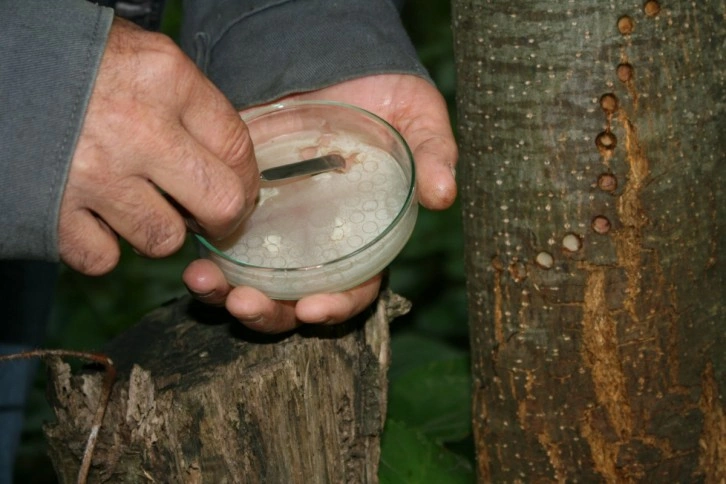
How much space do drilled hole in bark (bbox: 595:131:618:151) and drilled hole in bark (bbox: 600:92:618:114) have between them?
4 centimetres

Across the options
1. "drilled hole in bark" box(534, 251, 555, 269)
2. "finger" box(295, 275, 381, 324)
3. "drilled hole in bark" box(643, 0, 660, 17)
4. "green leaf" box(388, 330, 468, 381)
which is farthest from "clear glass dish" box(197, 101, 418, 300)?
"green leaf" box(388, 330, 468, 381)

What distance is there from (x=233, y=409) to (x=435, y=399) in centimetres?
97

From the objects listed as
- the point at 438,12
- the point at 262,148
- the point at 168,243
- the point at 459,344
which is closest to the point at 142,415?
the point at 168,243

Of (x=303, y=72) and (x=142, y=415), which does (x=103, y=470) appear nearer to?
(x=142, y=415)

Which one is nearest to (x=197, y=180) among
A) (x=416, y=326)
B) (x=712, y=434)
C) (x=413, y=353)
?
(x=712, y=434)

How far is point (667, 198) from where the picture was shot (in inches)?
63.6

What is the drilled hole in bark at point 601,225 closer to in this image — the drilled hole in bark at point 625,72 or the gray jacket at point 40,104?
the drilled hole in bark at point 625,72

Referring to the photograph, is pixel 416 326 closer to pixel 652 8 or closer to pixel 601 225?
pixel 601 225

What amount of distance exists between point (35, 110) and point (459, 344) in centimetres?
226

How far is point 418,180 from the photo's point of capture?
1.68 metres

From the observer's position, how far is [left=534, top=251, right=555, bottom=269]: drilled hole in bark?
65.8 inches

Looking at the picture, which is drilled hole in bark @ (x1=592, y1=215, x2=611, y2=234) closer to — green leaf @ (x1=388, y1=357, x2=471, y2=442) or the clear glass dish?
the clear glass dish

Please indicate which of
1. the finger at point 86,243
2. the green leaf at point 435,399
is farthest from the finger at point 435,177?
the green leaf at point 435,399

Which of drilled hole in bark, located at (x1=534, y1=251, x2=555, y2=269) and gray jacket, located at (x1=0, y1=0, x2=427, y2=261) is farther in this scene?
drilled hole in bark, located at (x1=534, y1=251, x2=555, y2=269)
